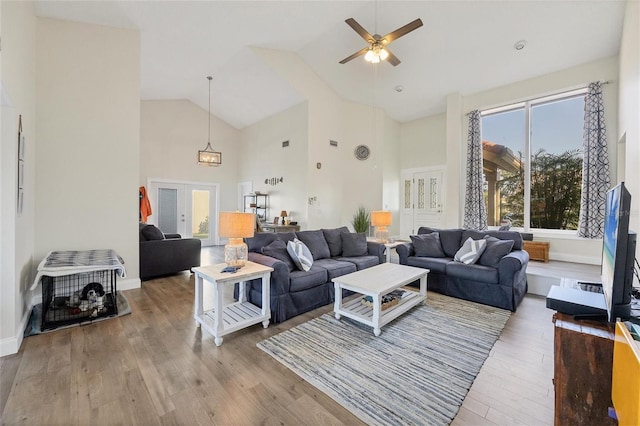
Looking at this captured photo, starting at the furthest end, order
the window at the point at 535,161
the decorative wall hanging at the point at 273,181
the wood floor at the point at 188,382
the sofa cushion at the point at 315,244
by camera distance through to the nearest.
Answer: the decorative wall hanging at the point at 273,181
the window at the point at 535,161
the sofa cushion at the point at 315,244
the wood floor at the point at 188,382

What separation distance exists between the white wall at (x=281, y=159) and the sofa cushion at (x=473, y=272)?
3.30 m

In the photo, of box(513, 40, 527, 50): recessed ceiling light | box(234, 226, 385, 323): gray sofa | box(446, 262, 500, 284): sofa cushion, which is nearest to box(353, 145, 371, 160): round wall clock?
box(234, 226, 385, 323): gray sofa

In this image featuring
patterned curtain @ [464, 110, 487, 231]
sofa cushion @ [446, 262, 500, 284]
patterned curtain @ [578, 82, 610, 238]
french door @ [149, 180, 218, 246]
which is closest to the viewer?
sofa cushion @ [446, 262, 500, 284]

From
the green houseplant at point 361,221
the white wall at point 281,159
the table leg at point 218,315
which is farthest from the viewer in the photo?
the green houseplant at point 361,221

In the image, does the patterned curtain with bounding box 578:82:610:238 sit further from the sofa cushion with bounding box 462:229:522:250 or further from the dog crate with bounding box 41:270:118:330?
the dog crate with bounding box 41:270:118:330

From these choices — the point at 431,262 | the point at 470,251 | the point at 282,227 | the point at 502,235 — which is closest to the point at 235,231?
the point at 431,262

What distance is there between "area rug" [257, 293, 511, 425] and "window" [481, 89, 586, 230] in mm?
3520

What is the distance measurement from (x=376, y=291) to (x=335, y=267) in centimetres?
95

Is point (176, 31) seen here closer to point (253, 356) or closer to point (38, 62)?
point (38, 62)

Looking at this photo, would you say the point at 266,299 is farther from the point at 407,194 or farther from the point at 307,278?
the point at 407,194

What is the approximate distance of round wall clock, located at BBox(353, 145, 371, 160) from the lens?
6.96 m

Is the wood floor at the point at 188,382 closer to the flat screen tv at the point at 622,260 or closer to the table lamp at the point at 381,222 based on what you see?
the flat screen tv at the point at 622,260

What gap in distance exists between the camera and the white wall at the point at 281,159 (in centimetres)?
611

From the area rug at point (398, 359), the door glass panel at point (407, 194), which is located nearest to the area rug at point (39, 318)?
the area rug at point (398, 359)
